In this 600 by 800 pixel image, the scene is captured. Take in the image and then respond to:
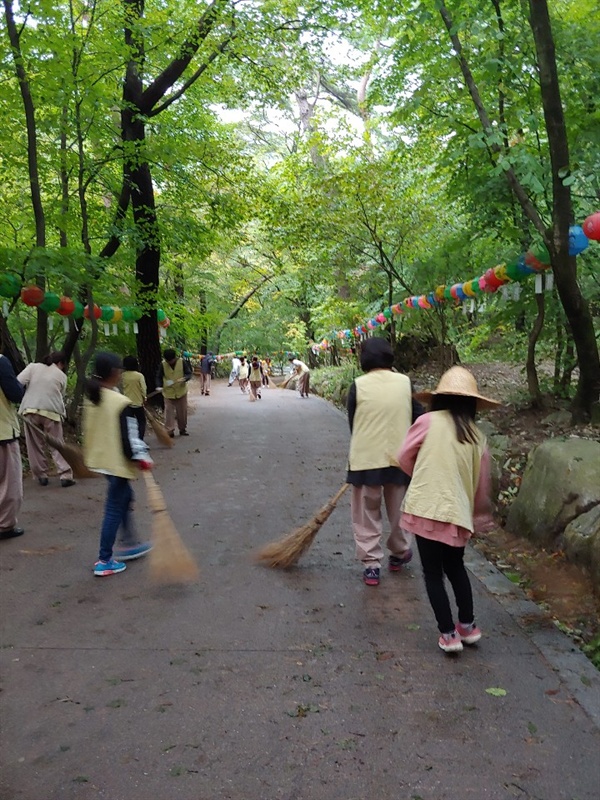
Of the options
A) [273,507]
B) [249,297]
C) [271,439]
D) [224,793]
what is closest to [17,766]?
[224,793]

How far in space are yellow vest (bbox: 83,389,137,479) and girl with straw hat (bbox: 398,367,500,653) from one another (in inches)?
96.4

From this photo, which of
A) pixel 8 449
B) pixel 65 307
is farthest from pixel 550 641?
pixel 65 307

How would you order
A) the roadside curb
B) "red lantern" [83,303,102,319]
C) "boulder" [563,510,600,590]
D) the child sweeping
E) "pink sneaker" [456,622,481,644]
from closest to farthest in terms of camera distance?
1. the roadside curb
2. "pink sneaker" [456,622,481,644]
3. "boulder" [563,510,600,590]
4. the child sweeping
5. "red lantern" [83,303,102,319]

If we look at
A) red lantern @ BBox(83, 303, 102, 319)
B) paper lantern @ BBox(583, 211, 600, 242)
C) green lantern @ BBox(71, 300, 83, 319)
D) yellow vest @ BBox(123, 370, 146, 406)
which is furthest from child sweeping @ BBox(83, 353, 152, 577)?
red lantern @ BBox(83, 303, 102, 319)

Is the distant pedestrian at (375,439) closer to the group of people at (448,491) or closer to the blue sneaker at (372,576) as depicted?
the blue sneaker at (372,576)

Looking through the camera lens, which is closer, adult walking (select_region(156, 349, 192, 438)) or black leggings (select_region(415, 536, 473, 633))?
black leggings (select_region(415, 536, 473, 633))

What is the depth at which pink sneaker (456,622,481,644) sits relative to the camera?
4.16 meters

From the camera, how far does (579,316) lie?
7.54 metres

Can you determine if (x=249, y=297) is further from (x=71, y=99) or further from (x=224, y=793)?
(x=224, y=793)

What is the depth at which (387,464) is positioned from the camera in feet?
16.7

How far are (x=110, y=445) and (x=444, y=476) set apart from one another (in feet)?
9.35

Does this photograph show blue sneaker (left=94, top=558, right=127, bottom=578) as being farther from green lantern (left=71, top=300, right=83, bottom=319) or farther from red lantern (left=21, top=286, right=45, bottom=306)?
green lantern (left=71, top=300, right=83, bottom=319)

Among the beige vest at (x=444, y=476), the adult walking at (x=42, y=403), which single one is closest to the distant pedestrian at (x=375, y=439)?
the beige vest at (x=444, y=476)

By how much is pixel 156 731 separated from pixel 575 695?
89.4 inches
